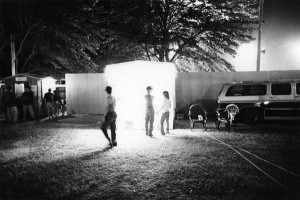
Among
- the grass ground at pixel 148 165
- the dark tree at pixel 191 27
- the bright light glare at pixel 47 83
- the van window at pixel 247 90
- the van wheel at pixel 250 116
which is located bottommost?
the grass ground at pixel 148 165

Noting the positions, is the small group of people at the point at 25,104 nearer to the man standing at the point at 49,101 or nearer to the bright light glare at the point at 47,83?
the man standing at the point at 49,101

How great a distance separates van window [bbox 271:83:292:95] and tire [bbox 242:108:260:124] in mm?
1134

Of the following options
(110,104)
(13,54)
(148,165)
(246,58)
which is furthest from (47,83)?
(246,58)

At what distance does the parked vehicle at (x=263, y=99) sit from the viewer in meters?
13.2

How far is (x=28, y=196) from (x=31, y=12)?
18.5 metres

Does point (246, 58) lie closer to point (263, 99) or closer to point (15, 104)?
point (263, 99)

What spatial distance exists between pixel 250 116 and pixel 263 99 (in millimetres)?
924

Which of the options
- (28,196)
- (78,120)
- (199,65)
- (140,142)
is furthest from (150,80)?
(199,65)

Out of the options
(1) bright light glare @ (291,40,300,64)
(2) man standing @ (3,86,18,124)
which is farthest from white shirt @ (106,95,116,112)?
(1) bright light glare @ (291,40,300,64)

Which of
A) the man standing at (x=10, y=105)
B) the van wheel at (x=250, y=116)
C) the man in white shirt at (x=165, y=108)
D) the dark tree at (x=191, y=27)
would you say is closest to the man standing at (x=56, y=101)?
the man standing at (x=10, y=105)

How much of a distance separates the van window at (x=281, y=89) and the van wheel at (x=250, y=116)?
1.14 metres

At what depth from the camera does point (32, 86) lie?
55.8ft

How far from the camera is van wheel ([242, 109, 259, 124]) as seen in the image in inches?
537

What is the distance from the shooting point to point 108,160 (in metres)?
7.85
